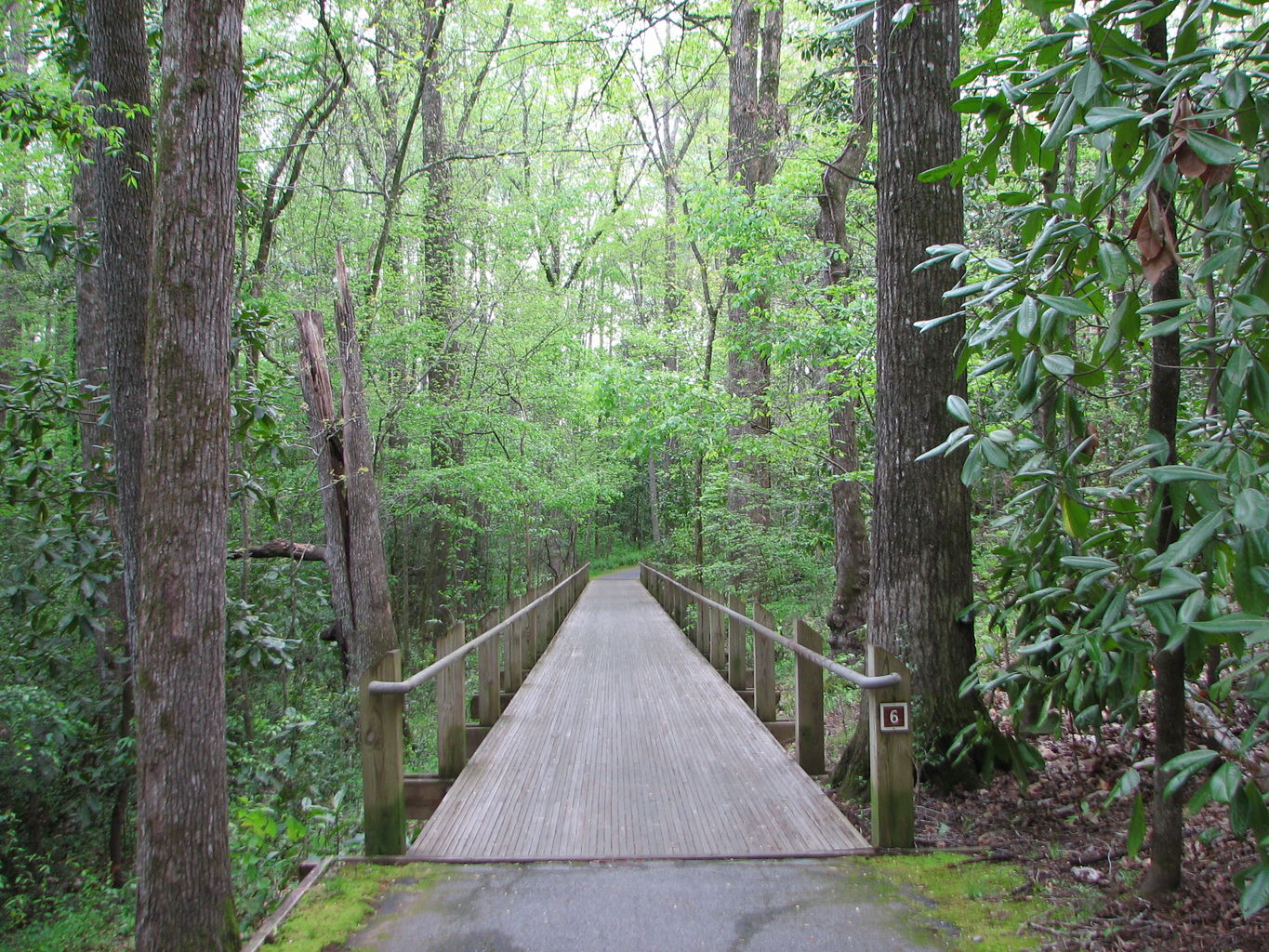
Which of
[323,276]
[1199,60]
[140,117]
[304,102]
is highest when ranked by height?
[304,102]

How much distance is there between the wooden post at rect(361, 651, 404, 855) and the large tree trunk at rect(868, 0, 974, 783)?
8.17 ft

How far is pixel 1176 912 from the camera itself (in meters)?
2.68

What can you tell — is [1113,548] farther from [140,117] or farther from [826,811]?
[140,117]

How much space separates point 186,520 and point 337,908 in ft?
5.33

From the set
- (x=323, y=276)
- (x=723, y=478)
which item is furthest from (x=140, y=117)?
(x=723, y=478)

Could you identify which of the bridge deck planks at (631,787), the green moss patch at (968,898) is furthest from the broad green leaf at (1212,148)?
the bridge deck planks at (631,787)

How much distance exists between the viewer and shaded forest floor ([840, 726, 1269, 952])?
258 cm

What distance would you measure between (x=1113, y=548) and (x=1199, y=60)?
1.92 metres

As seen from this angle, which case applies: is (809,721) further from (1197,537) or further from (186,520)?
(186,520)

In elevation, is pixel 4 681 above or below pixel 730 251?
below

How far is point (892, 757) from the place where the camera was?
3.47 meters

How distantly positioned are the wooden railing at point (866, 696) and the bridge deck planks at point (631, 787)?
6.8 inches

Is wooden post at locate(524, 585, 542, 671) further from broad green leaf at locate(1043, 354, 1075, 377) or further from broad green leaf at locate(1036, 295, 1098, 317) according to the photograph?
broad green leaf at locate(1036, 295, 1098, 317)

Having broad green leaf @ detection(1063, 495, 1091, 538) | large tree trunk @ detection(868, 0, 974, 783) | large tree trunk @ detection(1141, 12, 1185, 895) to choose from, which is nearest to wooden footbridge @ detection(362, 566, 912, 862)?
large tree trunk @ detection(868, 0, 974, 783)
